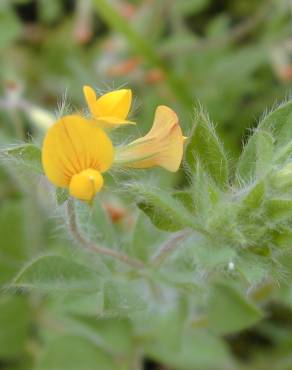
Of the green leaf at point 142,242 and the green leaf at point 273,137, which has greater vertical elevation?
the green leaf at point 273,137

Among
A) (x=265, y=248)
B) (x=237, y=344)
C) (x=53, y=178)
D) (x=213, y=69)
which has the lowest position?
(x=237, y=344)

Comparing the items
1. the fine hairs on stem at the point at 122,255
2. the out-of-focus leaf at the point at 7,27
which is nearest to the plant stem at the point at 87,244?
the fine hairs on stem at the point at 122,255

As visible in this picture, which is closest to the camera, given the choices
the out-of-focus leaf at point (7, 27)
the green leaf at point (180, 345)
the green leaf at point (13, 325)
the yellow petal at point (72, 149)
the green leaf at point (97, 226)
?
the yellow petal at point (72, 149)

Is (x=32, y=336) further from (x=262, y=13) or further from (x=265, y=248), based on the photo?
(x=262, y=13)

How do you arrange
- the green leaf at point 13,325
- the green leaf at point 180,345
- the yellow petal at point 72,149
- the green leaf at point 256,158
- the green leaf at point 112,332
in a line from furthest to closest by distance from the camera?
the green leaf at point 13,325
the green leaf at point 112,332
the green leaf at point 180,345
the green leaf at point 256,158
the yellow petal at point 72,149

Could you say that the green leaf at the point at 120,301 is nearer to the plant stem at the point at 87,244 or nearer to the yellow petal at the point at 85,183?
the plant stem at the point at 87,244

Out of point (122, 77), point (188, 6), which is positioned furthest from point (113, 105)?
point (188, 6)

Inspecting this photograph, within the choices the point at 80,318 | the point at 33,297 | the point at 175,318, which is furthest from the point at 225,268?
the point at 33,297

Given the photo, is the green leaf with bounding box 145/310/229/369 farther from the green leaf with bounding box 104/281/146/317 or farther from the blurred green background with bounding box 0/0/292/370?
the green leaf with bounding box 104/281/146/317
